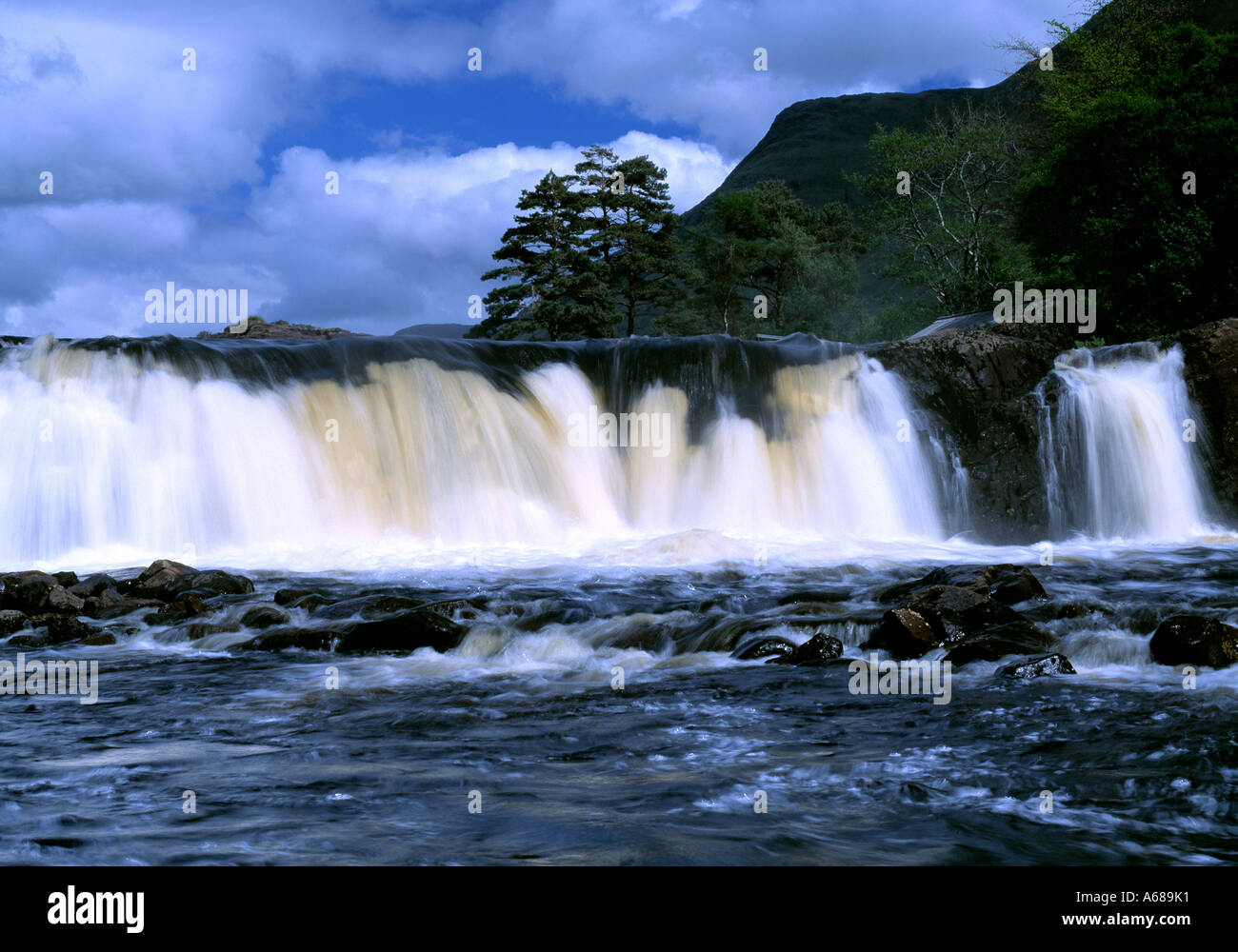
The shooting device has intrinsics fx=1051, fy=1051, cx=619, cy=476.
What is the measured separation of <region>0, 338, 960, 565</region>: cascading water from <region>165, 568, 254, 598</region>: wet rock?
374 cm

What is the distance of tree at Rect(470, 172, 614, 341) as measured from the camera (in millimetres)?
50125

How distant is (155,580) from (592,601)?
17.2 feet

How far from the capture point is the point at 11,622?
418 inches

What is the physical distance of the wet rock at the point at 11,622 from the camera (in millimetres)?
10562

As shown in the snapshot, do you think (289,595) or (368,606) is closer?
(368,606)

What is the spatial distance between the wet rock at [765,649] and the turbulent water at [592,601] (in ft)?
0.43

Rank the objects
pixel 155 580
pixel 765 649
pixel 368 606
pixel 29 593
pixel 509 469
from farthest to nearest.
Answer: pixel 509 469 → pixel 155 580 → pixel 29 593 → pixel 368 606 → pixel 765 649

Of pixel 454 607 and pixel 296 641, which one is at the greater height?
pixel 454 607

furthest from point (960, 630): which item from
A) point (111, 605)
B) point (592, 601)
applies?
point (111, 605)

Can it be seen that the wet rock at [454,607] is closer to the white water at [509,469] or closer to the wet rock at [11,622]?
the wet rock at [11,622]

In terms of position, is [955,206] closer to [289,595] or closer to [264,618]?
[289,595]
